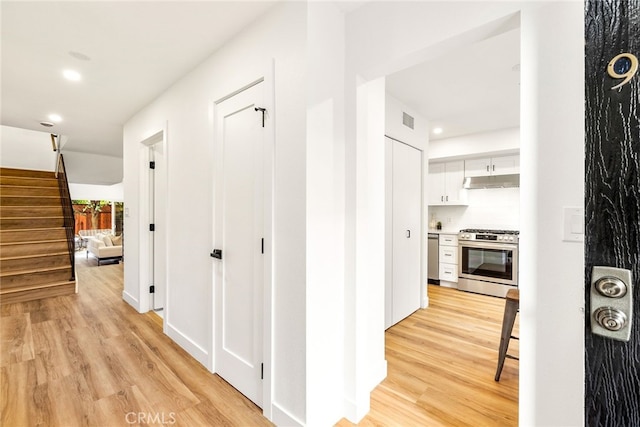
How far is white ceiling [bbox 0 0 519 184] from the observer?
1865 millimetres

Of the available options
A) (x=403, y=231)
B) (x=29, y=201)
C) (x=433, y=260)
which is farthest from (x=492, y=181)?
(x=29, y=201)

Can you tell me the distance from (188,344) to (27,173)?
6591mm

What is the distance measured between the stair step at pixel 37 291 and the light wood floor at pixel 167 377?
2.47ft

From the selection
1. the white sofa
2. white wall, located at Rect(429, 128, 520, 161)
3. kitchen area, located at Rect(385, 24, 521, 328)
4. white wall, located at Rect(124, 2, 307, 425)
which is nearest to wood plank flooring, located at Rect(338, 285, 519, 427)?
kitchen area, located at Rect(385, 24, 521, 328)

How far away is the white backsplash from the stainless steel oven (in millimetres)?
396

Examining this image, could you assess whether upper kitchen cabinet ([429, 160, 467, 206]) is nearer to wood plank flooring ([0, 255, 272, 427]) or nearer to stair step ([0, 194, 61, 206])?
wood plank flooring ([0, 255, 272, 427])

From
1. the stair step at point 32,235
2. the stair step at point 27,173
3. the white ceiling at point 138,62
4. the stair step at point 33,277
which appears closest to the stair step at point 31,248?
the stair step at point 32,235

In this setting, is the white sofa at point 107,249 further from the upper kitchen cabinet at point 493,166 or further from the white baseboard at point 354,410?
the upper kitchen cabinet at point 493,166

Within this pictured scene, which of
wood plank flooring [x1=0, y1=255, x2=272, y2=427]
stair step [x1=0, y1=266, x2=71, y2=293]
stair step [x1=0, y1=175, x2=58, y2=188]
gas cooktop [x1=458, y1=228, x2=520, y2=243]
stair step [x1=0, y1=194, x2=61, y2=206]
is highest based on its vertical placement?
stair step [x1=0, y1=175, x2=58, y2=188]

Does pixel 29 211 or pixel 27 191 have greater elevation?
pixel 27 191

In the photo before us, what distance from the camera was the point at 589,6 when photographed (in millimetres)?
987

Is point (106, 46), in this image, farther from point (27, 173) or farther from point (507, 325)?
point (27, 173)

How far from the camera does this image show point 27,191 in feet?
18.2

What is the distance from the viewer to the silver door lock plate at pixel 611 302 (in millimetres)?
895
